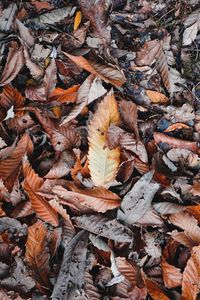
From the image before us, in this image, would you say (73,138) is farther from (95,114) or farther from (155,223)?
(155,223)

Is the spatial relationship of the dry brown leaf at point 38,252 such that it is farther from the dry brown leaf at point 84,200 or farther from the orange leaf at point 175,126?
the orange leaf at point 175,126

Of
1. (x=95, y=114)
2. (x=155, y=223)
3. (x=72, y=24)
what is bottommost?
(x=155, y=223)

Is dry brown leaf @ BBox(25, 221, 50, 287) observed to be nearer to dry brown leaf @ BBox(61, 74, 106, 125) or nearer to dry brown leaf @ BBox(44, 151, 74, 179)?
dry brown leaf @ BBox(44, 151, 74, 179)

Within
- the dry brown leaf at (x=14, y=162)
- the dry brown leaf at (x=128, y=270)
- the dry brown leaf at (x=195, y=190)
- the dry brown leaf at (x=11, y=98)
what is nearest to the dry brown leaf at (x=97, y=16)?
the dry brown leaf at (x=11, y=98)

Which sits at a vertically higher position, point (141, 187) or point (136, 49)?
point (136, 49)

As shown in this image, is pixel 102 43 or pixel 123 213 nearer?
pixel 123 213

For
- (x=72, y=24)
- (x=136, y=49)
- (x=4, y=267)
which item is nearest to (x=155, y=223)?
(x=4, y=267)
